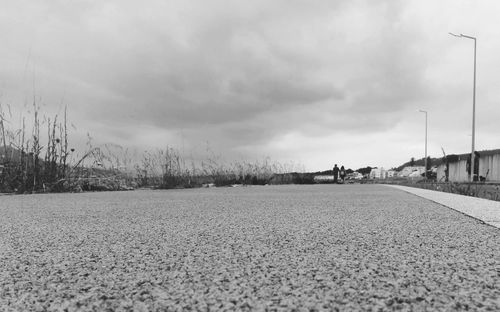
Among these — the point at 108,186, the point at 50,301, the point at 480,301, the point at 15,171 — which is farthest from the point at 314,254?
the point at 108,186

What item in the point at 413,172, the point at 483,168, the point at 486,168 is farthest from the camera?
the point at 413,172

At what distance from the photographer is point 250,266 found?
78.3 inches

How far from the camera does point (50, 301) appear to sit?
5.06ft

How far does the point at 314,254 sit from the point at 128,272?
0.87 meters

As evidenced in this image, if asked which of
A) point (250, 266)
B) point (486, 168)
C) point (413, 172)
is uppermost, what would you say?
point (486, 168)

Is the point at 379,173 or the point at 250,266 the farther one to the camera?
the point at 379,173

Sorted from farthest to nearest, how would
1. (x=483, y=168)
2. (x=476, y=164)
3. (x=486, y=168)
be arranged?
(x=483, y=168) → (x=486, y=168) → (x=476, y=164)

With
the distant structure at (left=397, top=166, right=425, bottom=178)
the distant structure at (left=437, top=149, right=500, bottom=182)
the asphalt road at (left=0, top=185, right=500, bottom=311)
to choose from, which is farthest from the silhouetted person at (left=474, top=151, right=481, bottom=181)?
the asphalt road at (left=0, top=185, right=500, bottom=311)

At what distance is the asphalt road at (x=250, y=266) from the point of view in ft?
4.96

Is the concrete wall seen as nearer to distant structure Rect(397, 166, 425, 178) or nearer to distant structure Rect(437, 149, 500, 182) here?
distant structure Rect(437, 149, 500, 182)

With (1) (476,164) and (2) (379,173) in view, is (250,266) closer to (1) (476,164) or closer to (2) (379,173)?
(1) (476,164)

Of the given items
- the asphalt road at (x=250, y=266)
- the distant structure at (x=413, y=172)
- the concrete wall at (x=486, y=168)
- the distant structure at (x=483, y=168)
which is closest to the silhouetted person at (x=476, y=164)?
the distant structure at (x=483, y=168)

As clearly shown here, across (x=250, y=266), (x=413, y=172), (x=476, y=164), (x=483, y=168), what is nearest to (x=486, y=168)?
(x=483, y=168)

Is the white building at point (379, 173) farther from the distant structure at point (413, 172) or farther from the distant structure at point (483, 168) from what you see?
the distant structure at point (483, 168)
